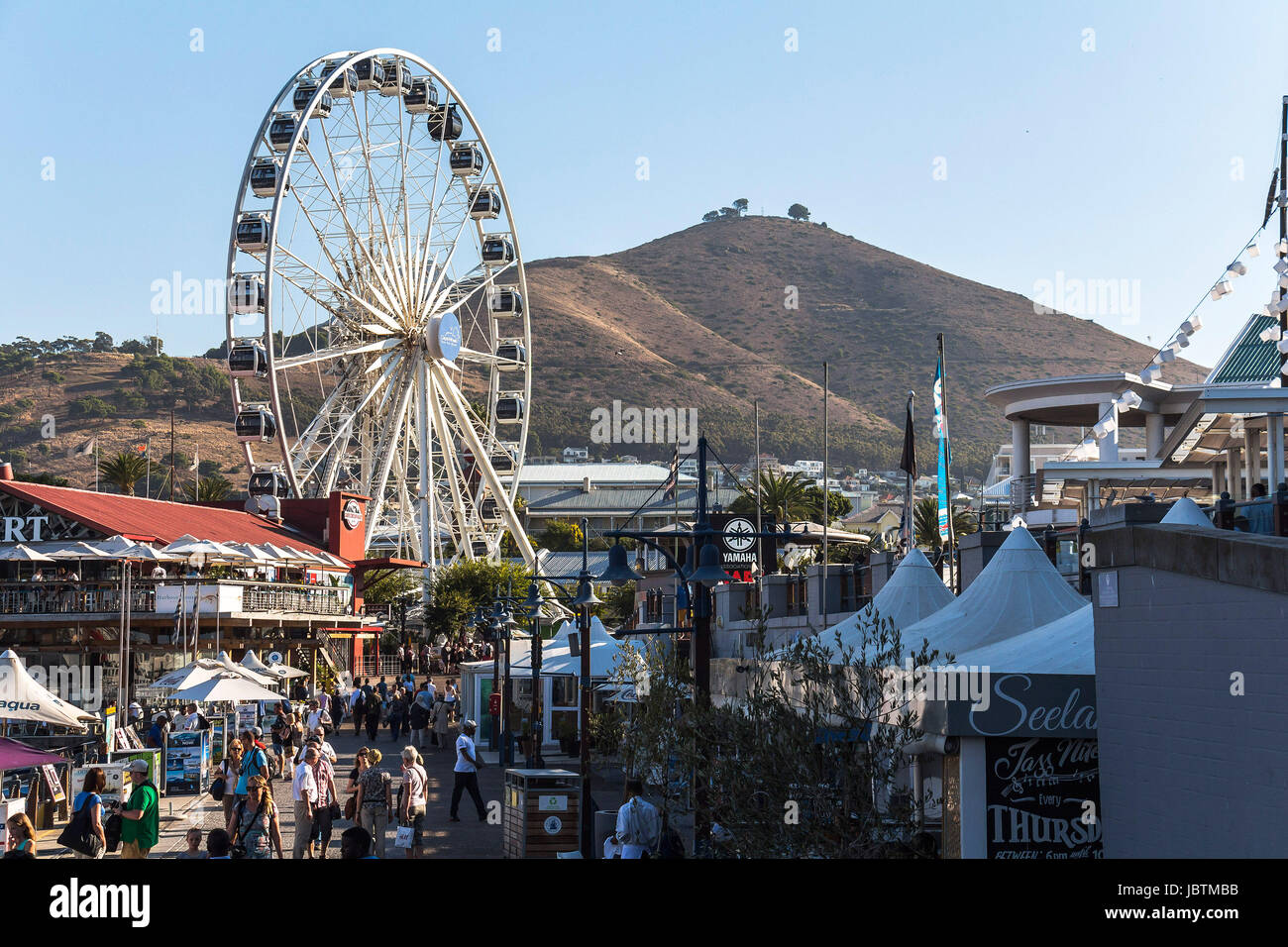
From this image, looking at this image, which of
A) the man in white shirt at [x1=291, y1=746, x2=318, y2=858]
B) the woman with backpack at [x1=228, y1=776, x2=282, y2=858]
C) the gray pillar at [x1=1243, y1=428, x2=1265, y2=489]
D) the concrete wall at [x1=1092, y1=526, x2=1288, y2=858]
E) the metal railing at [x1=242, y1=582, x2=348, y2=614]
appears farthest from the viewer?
the metal railing at [x1=242, y1=582, x2=348, y2=614]

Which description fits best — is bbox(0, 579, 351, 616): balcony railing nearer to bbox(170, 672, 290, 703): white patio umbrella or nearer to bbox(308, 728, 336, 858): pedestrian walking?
bbox(170, 672, 290, 703): white patio umbrella

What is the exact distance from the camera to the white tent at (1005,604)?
1522cm

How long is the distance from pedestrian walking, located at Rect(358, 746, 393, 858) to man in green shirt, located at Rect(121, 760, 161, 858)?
85.9 inches

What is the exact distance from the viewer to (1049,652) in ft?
39.3


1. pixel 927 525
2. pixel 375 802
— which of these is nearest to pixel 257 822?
pixel 375 802

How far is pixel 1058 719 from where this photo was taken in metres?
11.2

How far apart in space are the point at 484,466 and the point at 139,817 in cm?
4372

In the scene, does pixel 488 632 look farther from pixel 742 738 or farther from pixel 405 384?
pixel 742 738

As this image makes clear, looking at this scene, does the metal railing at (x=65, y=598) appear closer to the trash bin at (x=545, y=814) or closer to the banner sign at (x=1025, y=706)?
the trash bin at (x=545, y=814)

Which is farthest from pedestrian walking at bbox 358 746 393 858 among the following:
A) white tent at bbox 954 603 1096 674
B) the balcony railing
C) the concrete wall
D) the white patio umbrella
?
the balcony railing

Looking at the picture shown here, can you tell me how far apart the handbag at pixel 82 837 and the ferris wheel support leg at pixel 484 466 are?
1590 inches

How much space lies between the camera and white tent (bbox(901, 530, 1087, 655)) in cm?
1522

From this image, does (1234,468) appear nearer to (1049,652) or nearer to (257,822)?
(1049,652)
